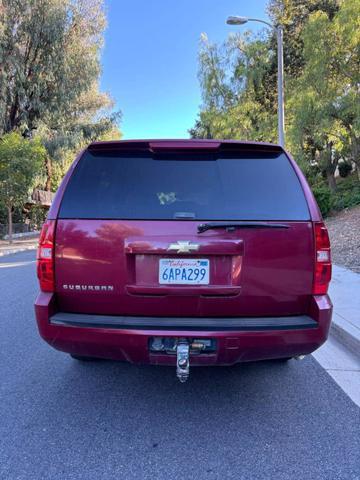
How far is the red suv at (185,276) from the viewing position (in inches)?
111

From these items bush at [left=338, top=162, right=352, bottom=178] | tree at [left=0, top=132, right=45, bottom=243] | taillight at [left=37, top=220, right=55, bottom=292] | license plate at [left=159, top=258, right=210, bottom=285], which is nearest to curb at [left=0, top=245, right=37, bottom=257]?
tree at [left=0, top=132, right=45, bottom=243]

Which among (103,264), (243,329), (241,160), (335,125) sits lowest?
(243,329)

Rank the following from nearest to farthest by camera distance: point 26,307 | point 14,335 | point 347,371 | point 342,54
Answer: point 347,371 < point 14,335 < point 26,307 < point 342,54

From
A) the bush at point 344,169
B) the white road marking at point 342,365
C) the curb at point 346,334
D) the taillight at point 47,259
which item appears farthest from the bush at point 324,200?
the taillight at point 47,259

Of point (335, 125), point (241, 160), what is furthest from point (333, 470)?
point (335, 125)

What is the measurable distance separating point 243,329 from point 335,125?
15529 mm

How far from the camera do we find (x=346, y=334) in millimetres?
4781

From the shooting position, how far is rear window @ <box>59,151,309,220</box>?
9.66 ft

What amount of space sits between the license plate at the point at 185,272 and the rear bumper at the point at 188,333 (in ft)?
0.86

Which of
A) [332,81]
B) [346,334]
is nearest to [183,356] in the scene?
[346,334]

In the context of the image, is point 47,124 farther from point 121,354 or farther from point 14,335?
point 121,354

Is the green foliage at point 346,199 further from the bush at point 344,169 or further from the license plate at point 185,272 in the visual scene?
the license plate at point 185,272

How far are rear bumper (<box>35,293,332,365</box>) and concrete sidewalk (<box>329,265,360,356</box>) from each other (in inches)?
74.5

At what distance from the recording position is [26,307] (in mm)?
6711
